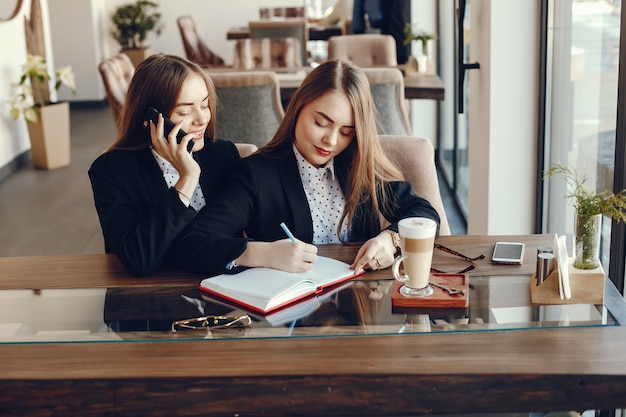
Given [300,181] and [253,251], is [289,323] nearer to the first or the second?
[253,251]

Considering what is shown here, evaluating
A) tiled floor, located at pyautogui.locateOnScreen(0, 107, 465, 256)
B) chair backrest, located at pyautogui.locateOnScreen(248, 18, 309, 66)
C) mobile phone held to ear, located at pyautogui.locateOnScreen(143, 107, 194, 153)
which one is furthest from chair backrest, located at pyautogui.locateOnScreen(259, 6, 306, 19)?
mobile phone held to ear, located at pyautogui.locateOnScreen(143, 107, 194, 153)

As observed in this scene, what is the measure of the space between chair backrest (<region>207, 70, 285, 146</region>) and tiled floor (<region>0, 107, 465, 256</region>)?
106 centimetres

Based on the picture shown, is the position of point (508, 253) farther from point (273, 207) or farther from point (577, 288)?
point (273, 207)

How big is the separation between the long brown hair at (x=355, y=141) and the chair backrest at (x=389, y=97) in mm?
1629

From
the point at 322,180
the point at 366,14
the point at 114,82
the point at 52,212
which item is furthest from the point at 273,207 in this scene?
the point at 366,14

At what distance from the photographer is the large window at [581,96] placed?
237cm

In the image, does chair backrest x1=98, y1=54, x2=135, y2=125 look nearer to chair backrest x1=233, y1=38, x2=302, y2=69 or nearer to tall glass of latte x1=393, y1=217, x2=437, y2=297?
chair backrest x1=233, y1=38, x2=302, y2=69

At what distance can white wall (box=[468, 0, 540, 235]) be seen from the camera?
316 centimetres

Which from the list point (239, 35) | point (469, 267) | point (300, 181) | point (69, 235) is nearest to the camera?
point (469, 267)

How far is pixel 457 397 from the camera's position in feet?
4.32

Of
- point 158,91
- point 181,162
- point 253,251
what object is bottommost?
point 253,251

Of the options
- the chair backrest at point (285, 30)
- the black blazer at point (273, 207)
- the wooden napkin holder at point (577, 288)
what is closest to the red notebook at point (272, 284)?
the black blazer at point (273, 207)

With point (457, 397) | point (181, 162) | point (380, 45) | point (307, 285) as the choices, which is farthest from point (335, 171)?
point (380, 45)

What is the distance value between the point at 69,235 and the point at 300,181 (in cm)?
298
